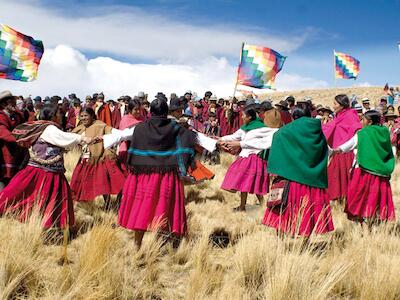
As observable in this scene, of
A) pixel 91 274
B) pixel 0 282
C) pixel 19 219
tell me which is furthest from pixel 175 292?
pixel 19 219

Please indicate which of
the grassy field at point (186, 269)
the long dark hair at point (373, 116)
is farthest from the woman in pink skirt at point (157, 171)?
the long dark hair at point (373, 116)

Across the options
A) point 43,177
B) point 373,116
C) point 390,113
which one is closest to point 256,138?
point 373,116

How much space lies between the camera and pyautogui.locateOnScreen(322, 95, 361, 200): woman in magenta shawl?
7.66m

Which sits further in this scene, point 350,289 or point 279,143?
point 279,143

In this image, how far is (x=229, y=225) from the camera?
23.5ft

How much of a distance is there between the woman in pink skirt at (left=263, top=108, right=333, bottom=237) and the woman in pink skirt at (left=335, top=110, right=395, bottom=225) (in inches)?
52.3

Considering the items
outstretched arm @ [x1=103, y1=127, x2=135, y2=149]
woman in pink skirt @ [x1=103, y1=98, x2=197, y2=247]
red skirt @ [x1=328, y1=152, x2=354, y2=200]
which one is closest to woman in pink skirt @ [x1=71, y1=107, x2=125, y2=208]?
outstretched arm @ [x1=103, y1=127, x2=135, y2=149]

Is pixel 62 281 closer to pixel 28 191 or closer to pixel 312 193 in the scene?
pixel 28 191

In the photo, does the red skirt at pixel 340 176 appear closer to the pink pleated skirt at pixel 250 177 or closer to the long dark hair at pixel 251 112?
the pink pleated skirt at pixel 250 177

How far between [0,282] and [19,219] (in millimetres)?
1986

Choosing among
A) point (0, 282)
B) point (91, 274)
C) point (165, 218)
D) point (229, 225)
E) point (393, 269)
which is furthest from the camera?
point (229, 225)

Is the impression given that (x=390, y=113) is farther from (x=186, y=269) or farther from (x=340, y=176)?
(x=186, y=269)

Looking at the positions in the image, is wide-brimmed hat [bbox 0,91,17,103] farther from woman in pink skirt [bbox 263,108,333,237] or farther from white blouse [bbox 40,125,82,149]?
woman in pink skirt [bbox 263,108,333,237]

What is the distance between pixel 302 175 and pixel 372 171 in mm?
1831
